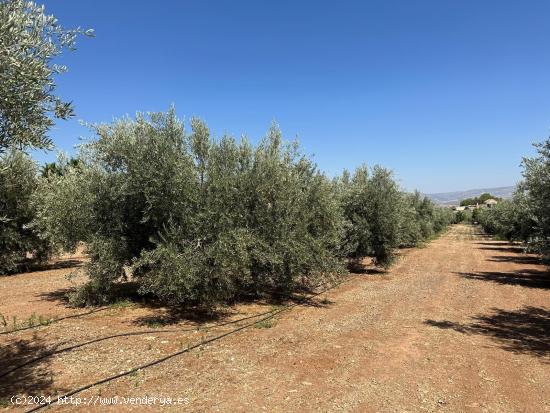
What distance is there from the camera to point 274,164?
12.6 meters

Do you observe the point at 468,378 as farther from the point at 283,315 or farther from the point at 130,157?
the point at 130,157

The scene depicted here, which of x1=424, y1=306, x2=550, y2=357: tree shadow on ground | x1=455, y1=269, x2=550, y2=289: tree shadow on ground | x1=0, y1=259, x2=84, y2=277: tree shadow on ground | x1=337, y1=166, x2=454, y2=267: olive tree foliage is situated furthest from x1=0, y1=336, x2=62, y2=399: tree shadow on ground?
x1=455, y1=269, x2=550, y2=289: tree shadow on ground

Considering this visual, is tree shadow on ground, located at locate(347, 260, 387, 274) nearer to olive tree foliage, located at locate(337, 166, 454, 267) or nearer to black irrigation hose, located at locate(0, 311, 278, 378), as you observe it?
olive tree foliage, located at locate(337, 166, 454, 267)

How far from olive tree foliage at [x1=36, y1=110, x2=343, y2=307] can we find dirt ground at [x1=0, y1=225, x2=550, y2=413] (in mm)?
1288

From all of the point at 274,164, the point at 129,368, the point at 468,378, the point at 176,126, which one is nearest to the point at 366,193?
the point at 274,164

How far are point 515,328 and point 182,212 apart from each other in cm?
1018

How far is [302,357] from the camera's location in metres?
8.30

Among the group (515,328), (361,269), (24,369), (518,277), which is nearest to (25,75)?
(24,369)

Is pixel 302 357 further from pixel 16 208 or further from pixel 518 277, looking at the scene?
pixel 518 277

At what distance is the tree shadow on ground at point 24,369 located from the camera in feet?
21.0

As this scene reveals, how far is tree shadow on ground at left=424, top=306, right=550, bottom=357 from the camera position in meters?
9.54

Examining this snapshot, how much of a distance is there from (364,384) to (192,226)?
5994mm

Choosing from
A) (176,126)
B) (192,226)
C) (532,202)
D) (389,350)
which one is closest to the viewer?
(389,350)

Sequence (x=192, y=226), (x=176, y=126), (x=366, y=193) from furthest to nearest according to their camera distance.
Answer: (x=366, y=193) < (x=176, y=126) < (x=192, y=226)
